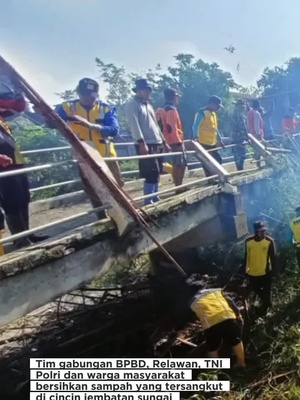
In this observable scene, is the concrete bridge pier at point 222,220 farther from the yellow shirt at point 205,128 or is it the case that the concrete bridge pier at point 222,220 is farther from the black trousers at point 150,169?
the yellow shirt at point 205,128

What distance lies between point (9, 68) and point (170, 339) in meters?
4.46

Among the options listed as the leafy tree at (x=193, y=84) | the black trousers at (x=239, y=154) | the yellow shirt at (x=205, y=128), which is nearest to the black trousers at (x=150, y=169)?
the yellow shirt at (x=205, y=128)

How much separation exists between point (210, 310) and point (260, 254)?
68.5 inches

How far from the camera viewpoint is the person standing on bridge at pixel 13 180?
4.11m

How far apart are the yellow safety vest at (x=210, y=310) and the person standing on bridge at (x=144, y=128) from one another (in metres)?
1.36

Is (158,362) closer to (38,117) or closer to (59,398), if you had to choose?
(59,398)

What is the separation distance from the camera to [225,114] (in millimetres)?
26641

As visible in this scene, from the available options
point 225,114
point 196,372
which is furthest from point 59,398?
point 225,114

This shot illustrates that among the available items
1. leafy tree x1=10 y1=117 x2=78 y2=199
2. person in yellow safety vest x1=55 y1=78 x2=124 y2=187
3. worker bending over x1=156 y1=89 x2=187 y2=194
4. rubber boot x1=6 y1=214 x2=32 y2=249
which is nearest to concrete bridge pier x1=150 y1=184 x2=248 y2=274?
worker bending over x1=156 y1=89 x2=187 y2=194

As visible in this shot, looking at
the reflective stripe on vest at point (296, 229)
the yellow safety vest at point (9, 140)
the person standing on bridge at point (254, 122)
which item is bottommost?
the reflective stripe on vest at point (296, 229)

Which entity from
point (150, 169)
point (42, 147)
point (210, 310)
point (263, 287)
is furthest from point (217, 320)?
point (42, 147)

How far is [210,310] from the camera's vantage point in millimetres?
5305

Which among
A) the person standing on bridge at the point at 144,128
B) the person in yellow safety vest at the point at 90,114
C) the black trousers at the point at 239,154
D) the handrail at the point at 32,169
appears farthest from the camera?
the black trousers at the point at 239,154

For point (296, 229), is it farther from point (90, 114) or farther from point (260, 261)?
point (90, 114)
